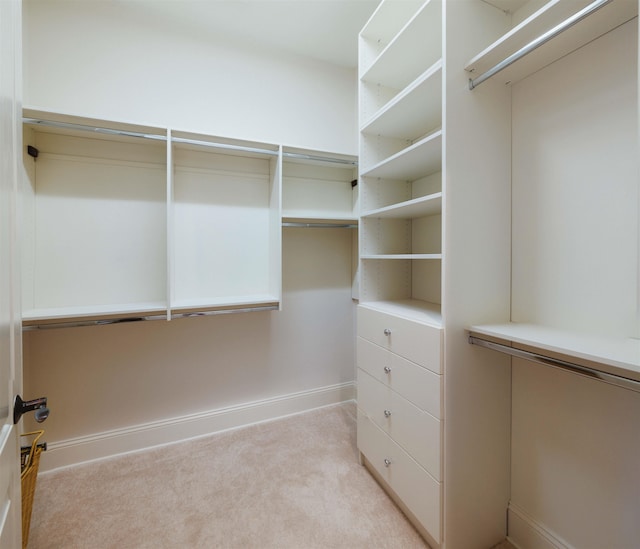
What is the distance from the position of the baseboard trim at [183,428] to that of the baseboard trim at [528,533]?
1415mm

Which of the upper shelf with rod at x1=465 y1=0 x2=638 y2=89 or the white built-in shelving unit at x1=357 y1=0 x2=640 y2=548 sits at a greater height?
the upper shelf with rod at x1=465 y1=0 x2=638 y2=89

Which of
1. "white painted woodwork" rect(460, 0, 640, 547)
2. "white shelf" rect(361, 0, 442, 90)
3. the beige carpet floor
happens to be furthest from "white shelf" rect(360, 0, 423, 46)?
the beige carpet floor

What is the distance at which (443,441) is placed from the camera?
1.21 metres

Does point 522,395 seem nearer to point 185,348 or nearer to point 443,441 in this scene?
point 443,441

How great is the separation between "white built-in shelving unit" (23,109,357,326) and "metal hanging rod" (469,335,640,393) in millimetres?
1321

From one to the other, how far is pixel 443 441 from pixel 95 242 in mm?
2236

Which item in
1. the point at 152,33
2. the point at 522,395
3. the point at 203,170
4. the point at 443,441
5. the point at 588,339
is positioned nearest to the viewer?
the point at 588,339

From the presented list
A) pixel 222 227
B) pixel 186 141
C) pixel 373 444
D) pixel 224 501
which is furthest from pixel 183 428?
pixel 186 141

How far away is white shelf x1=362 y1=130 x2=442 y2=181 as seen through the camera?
4.28ft

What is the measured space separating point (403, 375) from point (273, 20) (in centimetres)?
243

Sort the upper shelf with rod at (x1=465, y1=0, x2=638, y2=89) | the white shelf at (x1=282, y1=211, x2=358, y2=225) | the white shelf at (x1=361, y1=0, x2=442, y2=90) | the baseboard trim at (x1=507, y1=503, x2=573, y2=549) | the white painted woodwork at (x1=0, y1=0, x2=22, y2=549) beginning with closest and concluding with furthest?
the white painted woodwork at (x1=0, y1=0, x2=22, y2=549), the upper shelf with rod at (x1=465, y1=0, x2=638, y2=89), the baseboard trim at (x1=507, y1=503, x2=573, y2=549), the white shelf at (x1=361, y1=0, x2=442, y2=90), the white shelf at (x1=282, y1=211, x2=358, y2=225)

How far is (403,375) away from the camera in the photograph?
1422 mm

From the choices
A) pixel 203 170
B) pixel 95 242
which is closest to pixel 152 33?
pixel 203 170

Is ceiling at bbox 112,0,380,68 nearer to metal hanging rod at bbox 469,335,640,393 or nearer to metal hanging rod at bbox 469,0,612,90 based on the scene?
metal hanging rod at bbox 469,0,612,90
